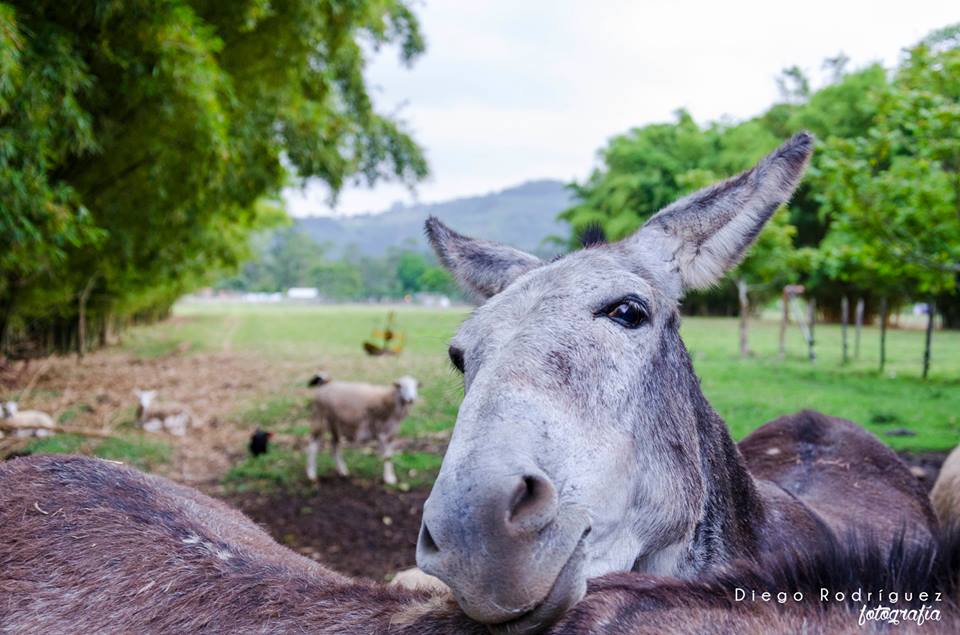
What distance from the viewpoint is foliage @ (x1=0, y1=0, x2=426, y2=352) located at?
22.2 feet

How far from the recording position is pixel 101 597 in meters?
1.99

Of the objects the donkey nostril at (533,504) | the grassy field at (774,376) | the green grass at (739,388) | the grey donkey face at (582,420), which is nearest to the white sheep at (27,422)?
the green grass at (739,388)

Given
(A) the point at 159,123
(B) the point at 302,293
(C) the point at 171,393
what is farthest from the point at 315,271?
(A) the point at 159,123

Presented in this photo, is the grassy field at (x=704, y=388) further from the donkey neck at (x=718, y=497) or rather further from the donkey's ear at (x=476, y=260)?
the donkey neck at (x=718, y=497)

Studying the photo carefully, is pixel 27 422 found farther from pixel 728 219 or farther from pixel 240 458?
pixel 728 219

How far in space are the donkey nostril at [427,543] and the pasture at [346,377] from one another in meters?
1.22

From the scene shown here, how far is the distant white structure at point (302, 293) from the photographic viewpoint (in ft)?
413

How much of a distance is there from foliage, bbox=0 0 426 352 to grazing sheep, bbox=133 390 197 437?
270 cm

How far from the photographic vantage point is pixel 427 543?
1632 millimetres

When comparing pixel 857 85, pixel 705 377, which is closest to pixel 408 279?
pixel 857 85

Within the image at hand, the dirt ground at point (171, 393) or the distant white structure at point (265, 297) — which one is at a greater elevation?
the dirt ground at point (171, 393)

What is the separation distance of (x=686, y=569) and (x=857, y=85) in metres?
35.9

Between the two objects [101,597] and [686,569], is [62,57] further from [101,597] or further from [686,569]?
[686,569]

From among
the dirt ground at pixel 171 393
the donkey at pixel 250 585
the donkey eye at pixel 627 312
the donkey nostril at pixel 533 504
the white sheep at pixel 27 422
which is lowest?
the dirt ground at pixel 171 393
